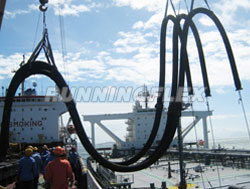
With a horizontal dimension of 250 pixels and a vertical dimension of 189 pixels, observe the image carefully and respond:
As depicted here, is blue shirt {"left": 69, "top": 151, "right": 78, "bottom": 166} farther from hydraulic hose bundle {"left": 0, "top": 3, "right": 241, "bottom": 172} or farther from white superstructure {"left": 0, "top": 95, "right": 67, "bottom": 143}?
white superstructure {"left": 0, "top": 95, "right": 67, "bottom": 143}

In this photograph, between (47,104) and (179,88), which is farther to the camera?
(47,104)

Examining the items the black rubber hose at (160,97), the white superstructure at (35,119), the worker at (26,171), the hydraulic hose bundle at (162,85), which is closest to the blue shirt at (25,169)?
the worker at (26,171)

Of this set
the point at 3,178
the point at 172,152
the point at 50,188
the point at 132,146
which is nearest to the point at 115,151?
the point at 132,146

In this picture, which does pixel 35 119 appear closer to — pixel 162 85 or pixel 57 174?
pixel 57 174

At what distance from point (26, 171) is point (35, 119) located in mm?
21347

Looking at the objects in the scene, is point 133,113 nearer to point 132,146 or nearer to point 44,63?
point 132,146

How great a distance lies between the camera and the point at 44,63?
473cm

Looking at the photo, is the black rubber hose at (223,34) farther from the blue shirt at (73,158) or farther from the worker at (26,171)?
the blue shirt at (73,158)

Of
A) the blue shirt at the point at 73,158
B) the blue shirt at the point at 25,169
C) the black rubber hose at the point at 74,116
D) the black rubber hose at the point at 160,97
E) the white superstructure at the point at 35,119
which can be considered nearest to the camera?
the black rubber hose at the point at 74,116

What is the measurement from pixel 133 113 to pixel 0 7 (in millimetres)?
37136

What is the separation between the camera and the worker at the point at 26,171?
5.77 metres

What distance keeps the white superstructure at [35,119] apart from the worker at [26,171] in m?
20.5

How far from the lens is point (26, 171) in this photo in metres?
5.78

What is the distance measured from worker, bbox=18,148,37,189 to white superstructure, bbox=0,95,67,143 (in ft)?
67.3
